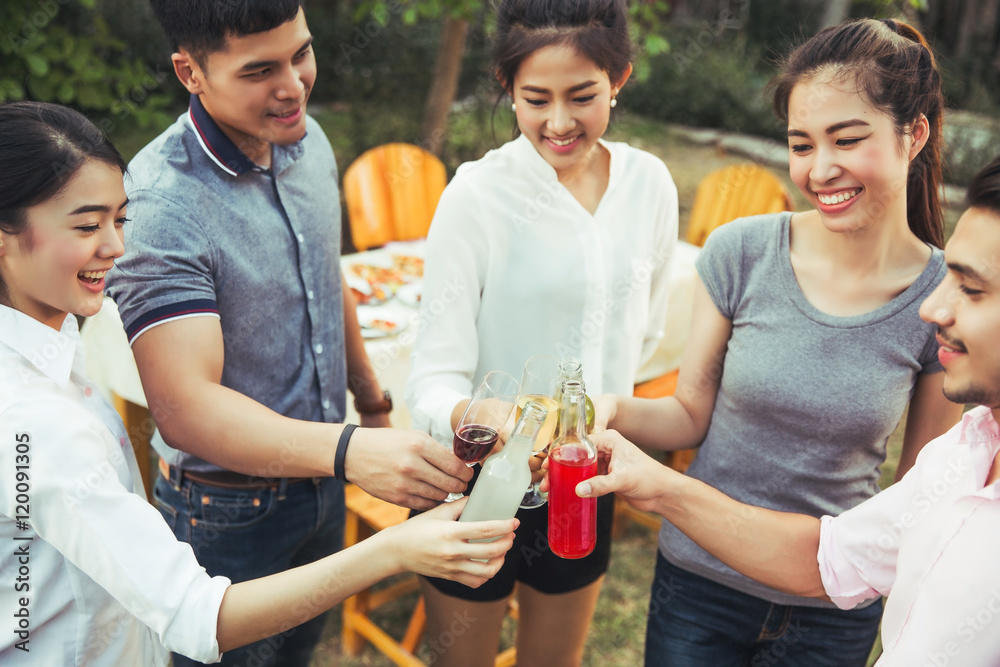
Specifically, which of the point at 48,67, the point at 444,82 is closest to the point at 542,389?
the point at 48,67

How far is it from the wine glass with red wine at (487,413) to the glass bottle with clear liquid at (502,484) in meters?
0.05

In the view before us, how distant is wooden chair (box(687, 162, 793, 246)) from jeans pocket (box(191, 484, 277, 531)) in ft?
9.36

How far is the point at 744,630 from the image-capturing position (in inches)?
68.2

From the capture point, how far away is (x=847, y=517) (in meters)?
1.50

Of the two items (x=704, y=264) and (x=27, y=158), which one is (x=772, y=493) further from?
(x=27, y=158)

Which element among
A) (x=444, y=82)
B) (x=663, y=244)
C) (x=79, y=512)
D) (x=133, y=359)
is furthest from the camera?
(x=444, y=82)

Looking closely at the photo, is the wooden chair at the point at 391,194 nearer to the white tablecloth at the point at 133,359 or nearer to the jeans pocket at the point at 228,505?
the white tablecloth at the point at 133,359

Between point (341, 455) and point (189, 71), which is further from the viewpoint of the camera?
point (189, 71)

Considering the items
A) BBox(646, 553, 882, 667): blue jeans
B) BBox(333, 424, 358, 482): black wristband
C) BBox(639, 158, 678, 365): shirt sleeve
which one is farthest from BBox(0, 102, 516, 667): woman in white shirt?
BBox(639, 158, 678, 365): shirt sleeve

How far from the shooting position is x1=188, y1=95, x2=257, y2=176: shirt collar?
1.70 metres

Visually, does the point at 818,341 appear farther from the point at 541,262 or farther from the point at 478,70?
the point at 478,70

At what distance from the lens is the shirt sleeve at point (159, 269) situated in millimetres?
1553

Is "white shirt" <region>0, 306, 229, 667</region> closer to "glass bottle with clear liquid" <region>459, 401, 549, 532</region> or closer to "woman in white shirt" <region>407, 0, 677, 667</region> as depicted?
"glass bottle with clear liquid" <region>459, 401, 549, 532</region>

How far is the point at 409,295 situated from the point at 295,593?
6.95 ft
